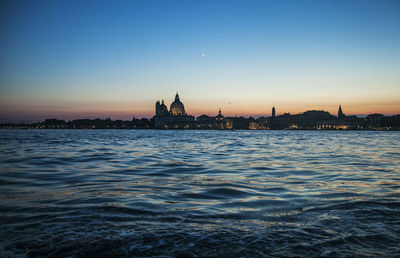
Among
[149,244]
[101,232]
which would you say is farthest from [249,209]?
[101,232]

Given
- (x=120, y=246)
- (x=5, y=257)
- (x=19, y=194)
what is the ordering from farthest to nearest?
1. (x=19, y=194)
2. (x=120, y=246)
3. (x=5, y=257)

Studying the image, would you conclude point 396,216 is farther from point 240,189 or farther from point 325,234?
point 240,189

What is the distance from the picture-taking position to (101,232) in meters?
4.38

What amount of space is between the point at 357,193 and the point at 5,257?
25.7 ft

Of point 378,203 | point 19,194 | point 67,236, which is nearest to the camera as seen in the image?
point 67,236

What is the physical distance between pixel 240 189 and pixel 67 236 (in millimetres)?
5085

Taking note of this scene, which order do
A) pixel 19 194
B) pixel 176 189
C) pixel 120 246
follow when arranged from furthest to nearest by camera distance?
pixel 176 189
pixel 19 194
pixel 120 246

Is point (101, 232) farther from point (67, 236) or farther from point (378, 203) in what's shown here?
point (378, 203)

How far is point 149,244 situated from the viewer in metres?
3.95

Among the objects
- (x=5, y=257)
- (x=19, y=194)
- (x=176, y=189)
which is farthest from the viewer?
(x=176, y=189)

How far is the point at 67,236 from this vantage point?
4.21 metres

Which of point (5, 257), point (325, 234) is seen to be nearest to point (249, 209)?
point (325, 234)

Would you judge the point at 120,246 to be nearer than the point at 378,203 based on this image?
Yes

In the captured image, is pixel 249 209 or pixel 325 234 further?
pixel 249 209
